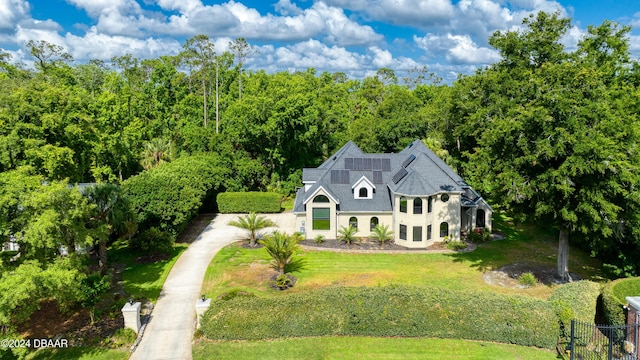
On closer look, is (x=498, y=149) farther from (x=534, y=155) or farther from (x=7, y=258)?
(x=7, y=258)

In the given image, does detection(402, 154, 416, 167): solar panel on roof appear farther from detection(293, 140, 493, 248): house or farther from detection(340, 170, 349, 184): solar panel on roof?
detection(340, 170, 349, 184): solar panel on roof

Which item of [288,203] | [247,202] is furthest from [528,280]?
[288,203]

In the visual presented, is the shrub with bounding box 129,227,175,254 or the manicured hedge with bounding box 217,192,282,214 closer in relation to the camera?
the shrub with bounding box 129,227,175,254

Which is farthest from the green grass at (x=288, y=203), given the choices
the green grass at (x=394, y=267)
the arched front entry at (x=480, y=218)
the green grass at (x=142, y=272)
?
the arched front entry at (x=480, y=218)

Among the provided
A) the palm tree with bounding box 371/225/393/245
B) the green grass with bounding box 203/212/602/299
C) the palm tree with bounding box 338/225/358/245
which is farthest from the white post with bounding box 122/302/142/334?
the palm tree with bounding box 371/225/393/245

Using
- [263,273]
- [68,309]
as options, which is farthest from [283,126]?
[68,309]

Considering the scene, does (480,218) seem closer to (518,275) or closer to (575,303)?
(518,275)

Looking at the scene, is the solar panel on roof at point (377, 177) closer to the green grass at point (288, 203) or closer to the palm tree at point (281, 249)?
the palm tree at point (281, 249)
